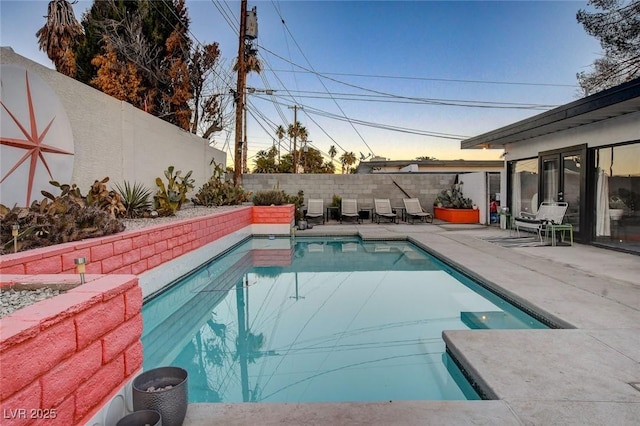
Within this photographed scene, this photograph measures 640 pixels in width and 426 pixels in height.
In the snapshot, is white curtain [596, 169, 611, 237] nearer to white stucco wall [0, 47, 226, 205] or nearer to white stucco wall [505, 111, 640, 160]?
white stucco wall [505, 111, 640, 160]

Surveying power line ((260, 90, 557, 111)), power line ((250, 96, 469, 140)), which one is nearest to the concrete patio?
power line ((260, 90, 557, 111))

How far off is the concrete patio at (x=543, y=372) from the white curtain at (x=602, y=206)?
318cm

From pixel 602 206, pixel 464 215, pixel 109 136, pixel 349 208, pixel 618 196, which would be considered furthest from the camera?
pixel 349 208

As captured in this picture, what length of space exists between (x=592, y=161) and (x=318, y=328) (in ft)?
24.2

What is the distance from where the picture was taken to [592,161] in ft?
26.9

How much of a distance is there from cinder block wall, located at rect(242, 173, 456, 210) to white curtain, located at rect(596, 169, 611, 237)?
7.43m

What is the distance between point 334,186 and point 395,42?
6.70 meters

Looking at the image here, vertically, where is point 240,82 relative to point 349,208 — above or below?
above

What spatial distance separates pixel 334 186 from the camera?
1543 cm

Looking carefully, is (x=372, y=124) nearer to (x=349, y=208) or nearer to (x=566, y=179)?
(x=349, y=208)

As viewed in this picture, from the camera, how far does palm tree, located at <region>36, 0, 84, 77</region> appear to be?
34.0 feet

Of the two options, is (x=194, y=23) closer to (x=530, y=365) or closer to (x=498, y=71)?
(x=498, y=71)

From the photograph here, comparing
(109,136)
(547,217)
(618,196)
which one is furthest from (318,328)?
(547,217)

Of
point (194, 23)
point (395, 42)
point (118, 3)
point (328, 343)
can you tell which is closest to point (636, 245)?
point (328, 343)
